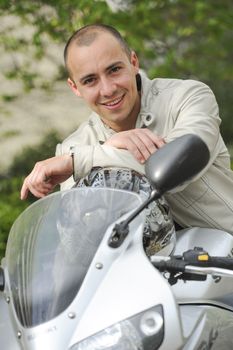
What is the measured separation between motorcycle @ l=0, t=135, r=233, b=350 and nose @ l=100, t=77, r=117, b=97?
3.04 ft

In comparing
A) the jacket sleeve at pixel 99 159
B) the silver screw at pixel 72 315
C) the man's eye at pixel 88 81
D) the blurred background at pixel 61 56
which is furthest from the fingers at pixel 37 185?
the blurred background at pixel 61 56

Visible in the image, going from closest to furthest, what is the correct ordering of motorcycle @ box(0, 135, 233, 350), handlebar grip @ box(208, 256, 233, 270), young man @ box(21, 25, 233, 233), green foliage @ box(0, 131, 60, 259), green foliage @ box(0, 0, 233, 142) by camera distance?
motorcycle @ box(0, 135, 233, 350)
handlebar grip @ box(208, 256, 233, 270)
young man @ box(21, 25, 233, 233)
green foliage @ box(0, 131, 60, 259)
green foliage @ box(0, 0, 233, 142)

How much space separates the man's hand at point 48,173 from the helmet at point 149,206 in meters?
0.20

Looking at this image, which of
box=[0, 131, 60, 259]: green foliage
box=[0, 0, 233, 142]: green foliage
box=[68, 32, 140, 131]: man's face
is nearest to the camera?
box=[68, 32, 140, 131]: man's face

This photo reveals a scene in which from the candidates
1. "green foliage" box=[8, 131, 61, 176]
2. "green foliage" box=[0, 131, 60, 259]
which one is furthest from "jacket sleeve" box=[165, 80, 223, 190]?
"green foliage" box=[8, 131, 61, 176]

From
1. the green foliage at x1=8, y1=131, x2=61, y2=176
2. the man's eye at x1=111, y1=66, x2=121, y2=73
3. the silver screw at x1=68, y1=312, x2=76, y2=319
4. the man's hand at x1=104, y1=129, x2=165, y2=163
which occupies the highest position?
the man's eye at x1=111, y1=66, x2=121, y2=73

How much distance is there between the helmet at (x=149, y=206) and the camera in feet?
9.27

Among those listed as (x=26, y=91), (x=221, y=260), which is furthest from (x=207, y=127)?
(x=26, y=91)

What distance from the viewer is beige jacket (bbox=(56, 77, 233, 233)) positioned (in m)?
3.12

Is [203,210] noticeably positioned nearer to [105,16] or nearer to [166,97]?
[166,97]

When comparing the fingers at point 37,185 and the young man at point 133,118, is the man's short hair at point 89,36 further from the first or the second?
the fingers at point 37,185

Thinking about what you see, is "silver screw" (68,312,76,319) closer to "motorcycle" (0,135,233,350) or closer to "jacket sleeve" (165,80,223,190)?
"motorcycle" (0,135,233,350)

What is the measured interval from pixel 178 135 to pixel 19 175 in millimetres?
4716

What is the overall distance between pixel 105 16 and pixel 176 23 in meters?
1.21
